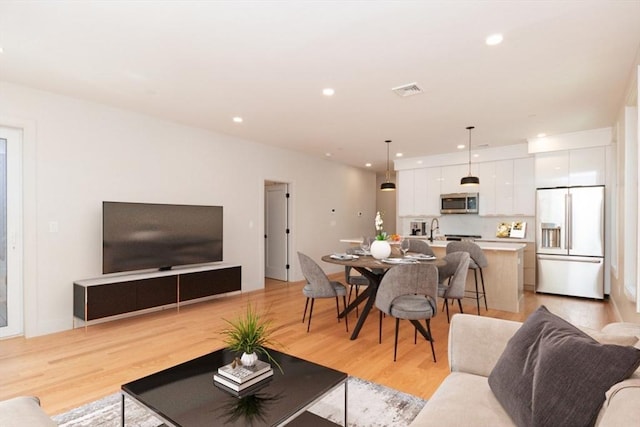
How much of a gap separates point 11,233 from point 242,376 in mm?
3636

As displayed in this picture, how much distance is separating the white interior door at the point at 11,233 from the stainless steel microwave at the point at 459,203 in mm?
7025

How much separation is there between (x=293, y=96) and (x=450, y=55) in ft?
5.69

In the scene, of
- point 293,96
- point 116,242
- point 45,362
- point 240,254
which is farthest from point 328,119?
point 45,362

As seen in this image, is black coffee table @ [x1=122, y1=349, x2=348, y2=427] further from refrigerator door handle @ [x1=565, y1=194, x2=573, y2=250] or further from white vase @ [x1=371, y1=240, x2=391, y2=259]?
refrigerator door handle @ [x1=565, y1=194, x2=573, y2=250]

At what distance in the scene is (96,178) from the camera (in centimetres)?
426

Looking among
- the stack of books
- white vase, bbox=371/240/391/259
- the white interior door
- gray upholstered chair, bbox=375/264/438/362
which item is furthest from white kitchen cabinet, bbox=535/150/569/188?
→ the white interior door

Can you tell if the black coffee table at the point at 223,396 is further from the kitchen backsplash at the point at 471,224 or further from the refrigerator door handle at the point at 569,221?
the kitchen backsplash at the point at 471,224

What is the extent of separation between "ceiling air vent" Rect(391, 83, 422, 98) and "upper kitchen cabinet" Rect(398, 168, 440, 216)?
4.10 m

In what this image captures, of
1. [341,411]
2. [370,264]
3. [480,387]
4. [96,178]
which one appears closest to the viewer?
[480,387]

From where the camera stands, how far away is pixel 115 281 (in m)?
4.07

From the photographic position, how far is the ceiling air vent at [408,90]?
12.0 ft

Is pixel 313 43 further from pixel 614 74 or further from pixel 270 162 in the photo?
pixel 270 162

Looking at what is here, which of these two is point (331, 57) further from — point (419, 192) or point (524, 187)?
point (419, 192)

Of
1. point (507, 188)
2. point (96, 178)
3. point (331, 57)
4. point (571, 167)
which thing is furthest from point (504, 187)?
point (96, 178)
